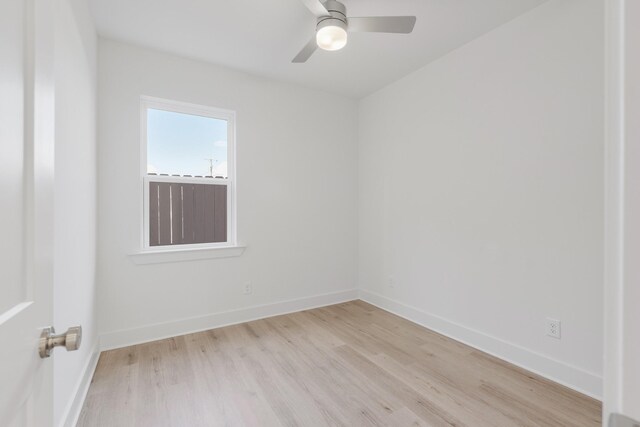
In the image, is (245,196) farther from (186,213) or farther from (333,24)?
(333,24)

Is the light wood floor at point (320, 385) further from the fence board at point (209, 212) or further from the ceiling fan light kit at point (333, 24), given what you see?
the ceiling fan light kit at point (333, 24)

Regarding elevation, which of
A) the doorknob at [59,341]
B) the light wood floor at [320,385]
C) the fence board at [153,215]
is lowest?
the light wood floor at [320,385]

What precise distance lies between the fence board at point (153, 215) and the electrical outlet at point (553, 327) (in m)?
3.26

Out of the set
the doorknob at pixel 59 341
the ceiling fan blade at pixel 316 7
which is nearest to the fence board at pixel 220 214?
the ceiling fan blade at pixel 316 7

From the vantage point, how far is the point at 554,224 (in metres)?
2.02

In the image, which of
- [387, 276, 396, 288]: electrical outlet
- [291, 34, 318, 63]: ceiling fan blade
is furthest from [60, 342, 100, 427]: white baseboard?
[387, 276, 396, 288]: electrical outlet

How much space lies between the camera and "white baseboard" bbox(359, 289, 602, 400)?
6.14 ft

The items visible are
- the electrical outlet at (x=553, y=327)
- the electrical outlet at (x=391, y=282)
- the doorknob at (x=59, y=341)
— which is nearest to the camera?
the doorknob at (x=59, y=341)

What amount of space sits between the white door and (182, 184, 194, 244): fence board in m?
2.21

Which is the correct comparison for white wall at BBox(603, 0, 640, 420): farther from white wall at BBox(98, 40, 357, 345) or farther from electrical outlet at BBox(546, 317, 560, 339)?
white wall at BBox(98, 40, 357, 345)

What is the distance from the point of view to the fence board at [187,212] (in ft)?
9.45

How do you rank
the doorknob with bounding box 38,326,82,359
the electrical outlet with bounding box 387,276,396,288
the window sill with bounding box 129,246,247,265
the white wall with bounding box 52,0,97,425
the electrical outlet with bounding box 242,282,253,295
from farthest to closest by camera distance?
the electrical outlet with bounding box 387,276,396,288
the electrical outlet with bounding box 242,282,253,295
the window sill with bounding box 129,246,247,265
the white wall with bounding box 52,0,97,425
the doorknob with bounding box 38,326,82,359

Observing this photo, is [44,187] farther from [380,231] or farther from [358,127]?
[358,127]

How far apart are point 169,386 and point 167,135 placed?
214cm
